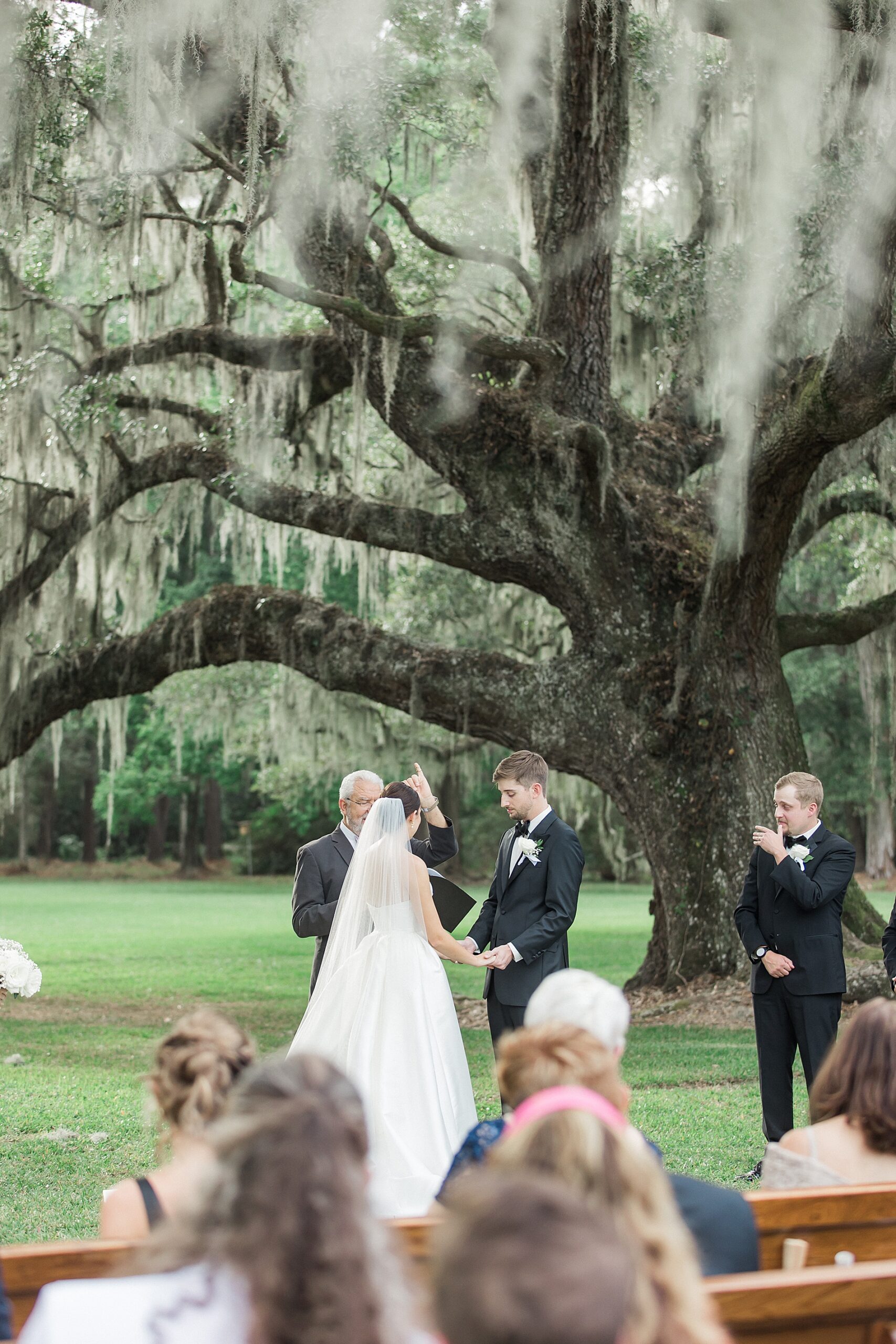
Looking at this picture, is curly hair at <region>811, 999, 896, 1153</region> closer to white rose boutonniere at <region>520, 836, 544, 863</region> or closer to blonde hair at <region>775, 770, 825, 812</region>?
blonde hair at <region>775, 770, 825, 812</region>

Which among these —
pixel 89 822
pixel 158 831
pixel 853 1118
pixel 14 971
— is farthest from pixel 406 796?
pixel 89 822

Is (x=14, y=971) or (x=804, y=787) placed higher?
(x=804, y=787)

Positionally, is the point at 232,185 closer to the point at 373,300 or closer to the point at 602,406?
the point at 373,300

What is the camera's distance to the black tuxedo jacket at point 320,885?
6641mm

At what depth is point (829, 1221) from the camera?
109 inches

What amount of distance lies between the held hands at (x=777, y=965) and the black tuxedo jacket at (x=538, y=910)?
0.92 meters

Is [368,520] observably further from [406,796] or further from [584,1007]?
[584,1007]

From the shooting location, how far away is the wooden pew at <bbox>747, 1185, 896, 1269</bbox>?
8.83 ft

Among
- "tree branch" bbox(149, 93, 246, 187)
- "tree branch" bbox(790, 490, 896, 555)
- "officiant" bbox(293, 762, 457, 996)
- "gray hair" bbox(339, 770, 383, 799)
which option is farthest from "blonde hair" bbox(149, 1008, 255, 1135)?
"tree branch" bbox(790, 490, 896, 555)

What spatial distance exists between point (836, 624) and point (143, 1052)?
25.5ft

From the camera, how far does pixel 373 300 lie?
39.4 feet

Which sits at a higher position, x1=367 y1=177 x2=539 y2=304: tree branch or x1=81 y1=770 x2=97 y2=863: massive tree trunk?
x1=367 y1=177 x2=539 y2=304: tree branch

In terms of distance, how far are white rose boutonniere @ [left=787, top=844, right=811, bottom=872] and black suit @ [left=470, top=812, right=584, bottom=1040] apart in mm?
997

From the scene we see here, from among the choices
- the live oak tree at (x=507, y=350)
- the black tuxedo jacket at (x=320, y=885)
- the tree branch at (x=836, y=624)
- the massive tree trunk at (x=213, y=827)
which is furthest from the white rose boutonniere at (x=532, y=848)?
the massive tree trunk at (x=213, y=827)
